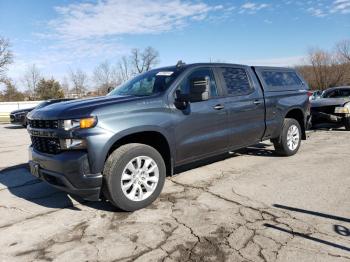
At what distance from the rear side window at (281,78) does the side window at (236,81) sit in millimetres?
674

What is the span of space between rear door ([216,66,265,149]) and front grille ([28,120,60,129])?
8.99ft

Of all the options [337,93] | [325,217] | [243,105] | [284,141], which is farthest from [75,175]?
[337,93]

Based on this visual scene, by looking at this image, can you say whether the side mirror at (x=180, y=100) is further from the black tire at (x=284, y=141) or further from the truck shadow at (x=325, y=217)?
the black tire at (x=284, y=141)

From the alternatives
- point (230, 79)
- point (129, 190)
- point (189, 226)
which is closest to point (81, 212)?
point (129, 190)

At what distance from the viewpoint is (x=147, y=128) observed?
461 centimetres

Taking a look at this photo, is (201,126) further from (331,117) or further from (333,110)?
(333,110)

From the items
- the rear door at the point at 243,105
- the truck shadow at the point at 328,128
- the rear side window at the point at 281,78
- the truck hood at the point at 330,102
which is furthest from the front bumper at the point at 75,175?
the truck shadow at the point at 328,128

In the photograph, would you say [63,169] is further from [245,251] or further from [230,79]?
[230,79]

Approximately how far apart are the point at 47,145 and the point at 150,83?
6.05ft

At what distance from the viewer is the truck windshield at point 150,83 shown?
17.1 feet

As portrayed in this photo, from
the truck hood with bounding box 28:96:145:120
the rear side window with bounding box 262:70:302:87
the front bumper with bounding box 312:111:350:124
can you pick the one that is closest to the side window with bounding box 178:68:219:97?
the truck hood with bounding box 28:96:145:120

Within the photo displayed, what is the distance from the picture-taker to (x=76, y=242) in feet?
12.2

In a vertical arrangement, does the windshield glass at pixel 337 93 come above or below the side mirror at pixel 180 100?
below

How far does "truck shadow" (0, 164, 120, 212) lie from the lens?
488 centimetres
